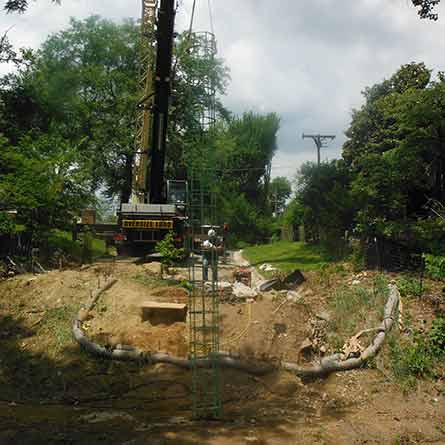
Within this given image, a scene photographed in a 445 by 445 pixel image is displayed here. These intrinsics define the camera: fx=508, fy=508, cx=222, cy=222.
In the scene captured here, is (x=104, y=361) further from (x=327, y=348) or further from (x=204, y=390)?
(x=327, y=348)

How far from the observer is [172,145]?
29.2 metres

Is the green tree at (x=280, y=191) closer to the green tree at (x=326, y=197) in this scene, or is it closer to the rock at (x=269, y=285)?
the green tree at (x=326, y=197)

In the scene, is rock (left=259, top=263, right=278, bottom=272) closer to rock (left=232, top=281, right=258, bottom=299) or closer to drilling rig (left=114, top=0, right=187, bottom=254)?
drilling rig (left=114, top=0, right=187, bottom=254)

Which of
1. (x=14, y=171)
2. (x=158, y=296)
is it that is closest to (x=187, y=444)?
(x=158, y=296)

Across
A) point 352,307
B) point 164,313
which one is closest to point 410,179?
point 352,307

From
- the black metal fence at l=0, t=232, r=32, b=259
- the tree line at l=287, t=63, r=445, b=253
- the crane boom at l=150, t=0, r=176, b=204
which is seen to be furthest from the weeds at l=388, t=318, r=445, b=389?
the black metal fence at l=0, t=232, r=32, b=259

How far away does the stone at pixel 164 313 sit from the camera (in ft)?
34.2

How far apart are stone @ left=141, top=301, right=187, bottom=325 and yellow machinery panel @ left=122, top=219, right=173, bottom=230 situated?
5.75 metres

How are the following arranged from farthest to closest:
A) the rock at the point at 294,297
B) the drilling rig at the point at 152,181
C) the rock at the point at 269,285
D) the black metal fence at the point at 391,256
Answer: the drilling rig at the point at 152,181
the black metal fence at the point at 391,256
the rock at the point at 269,285
the rock at the point at 294,297

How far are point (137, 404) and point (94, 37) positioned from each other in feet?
97.7

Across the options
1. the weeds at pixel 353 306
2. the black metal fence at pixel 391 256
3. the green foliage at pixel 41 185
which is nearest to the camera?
the weeds at pixel 353 306

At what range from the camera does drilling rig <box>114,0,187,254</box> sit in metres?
15.2

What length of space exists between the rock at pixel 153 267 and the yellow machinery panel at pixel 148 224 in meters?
1.31

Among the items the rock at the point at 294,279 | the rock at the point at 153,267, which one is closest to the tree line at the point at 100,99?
the rock at the point at 153,267
